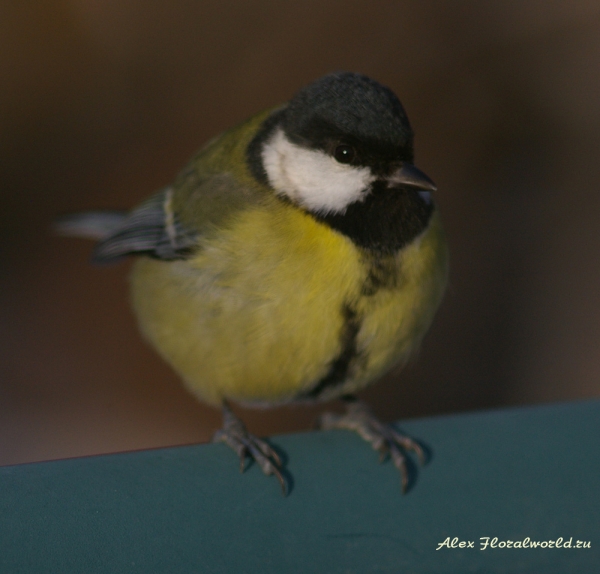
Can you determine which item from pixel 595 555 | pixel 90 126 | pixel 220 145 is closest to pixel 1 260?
pixel 90 126

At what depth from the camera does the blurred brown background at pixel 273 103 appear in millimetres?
3201

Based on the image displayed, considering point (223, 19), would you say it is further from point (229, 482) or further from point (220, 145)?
point (229, 482)

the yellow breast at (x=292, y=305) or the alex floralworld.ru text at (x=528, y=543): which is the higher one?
the yellow breast at (x=292, y=305)

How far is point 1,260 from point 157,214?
57.6 inches

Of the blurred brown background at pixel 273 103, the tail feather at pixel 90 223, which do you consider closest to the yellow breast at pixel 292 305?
the tail feather at pixel 90 223

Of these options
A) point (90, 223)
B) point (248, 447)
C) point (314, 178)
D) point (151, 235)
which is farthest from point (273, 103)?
point (248, 447)

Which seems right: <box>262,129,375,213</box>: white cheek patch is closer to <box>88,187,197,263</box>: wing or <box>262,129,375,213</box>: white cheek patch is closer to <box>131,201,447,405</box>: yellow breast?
<box>131,201,447,405</box>: yellow breast

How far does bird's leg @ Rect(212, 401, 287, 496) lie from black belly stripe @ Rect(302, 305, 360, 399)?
169mm

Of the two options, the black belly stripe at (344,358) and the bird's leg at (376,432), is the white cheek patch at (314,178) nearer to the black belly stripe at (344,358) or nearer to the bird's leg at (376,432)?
the black belly stripe at (344,358)

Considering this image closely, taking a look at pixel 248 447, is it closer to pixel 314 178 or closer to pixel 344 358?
pixel 344 358

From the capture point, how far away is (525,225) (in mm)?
3555

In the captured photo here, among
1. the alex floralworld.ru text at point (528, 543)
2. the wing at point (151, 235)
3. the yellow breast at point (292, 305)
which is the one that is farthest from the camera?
the wing at point (151, 235)

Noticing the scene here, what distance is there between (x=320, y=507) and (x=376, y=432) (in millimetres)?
425

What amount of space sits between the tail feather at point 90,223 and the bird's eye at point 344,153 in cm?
102
